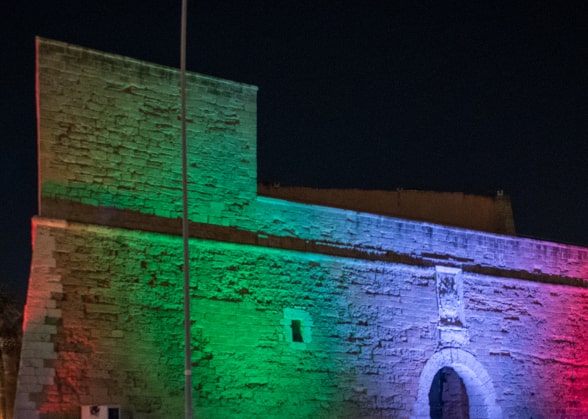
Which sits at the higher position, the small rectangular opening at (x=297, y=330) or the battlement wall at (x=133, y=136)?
the battlement wall at (x=133, y=136)

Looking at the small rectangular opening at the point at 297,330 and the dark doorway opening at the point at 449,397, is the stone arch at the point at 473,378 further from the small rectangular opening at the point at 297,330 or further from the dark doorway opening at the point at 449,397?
the small rectangular opening at the point at 297,330

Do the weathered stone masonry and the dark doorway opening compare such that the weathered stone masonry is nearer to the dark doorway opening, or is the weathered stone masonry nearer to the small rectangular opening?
the small rectangular opening

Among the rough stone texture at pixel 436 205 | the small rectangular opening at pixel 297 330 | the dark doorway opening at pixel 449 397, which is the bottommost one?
the dark doorway opening at pixel 449 397

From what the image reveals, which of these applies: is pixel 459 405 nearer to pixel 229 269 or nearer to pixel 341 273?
pixel 341 273

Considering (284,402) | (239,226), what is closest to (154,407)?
(284,402)

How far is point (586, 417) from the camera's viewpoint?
1859 cm

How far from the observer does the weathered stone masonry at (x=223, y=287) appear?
12.7 meters

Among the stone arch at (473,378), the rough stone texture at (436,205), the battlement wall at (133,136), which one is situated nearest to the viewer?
the battlement wall at (133,136)

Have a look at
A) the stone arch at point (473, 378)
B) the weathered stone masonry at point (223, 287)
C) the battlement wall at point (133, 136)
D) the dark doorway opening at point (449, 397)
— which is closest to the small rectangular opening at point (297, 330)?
the weathered stone masonry at point (223, 287)

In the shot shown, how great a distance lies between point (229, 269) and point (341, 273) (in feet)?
7.96

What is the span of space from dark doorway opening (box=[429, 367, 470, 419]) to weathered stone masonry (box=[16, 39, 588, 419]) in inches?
66.7

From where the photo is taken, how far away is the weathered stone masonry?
12.7 metres

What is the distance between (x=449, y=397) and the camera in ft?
63.9

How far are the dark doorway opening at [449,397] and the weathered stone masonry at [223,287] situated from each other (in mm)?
1693
